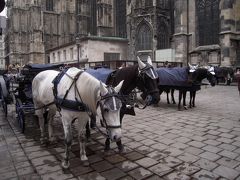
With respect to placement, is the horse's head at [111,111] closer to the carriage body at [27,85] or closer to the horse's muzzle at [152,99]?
the horse's muzzle at [152,99]

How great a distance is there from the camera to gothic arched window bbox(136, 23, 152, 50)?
2783cm

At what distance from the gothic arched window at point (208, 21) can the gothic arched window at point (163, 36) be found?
4.23m

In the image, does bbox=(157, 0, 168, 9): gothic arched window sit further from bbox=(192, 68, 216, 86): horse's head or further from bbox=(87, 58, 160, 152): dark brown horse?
bbox=(87, 58, 160, 152): dark brown horse

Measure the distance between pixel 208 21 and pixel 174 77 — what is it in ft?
57.6

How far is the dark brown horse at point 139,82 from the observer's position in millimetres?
4910

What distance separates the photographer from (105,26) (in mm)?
36688

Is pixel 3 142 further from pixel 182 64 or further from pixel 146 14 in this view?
pixel 146 14

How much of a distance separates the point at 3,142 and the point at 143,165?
347 cm

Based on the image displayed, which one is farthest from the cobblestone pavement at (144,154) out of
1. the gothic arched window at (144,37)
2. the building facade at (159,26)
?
the gothic arched window at (144,37)

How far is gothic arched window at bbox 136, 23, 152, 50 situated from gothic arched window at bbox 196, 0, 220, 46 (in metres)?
5.42

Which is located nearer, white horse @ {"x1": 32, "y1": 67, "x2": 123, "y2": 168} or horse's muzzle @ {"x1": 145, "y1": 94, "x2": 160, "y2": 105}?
white horse @ {"x1": 32, "y1": 67, "x2": 123, "y2": 168}

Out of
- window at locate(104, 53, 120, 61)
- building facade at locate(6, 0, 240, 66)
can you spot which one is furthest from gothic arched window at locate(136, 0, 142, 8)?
window at locate(104, 53, 120, 61)

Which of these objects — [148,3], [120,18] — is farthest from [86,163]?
[120,18]

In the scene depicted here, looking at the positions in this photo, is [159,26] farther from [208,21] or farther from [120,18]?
[120,18]
